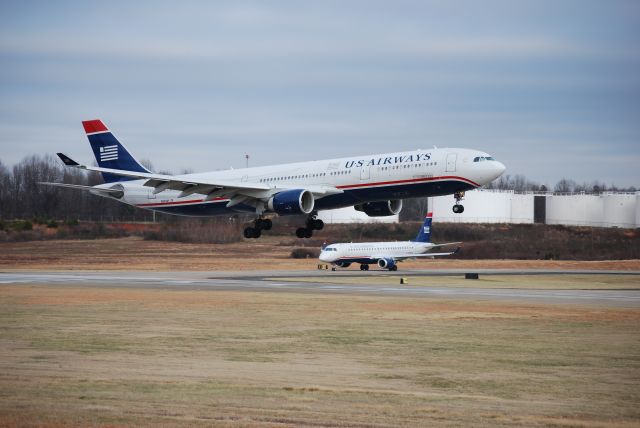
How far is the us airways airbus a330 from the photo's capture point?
59.0 meters

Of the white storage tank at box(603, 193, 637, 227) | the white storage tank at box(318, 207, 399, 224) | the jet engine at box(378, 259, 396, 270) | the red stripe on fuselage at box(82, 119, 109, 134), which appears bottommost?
the jet engine at box(378, 259, 396, 270)

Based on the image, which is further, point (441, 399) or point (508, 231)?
A: point (508, 231)

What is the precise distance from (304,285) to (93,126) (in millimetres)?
26905

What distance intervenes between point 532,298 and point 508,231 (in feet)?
263

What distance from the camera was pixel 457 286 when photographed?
62.9 m

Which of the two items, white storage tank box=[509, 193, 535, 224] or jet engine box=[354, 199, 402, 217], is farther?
white storage tank box=[509, 193, 535, 224]

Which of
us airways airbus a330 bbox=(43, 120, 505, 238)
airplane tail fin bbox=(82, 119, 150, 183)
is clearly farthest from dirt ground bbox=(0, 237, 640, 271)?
us airways airbus a330 bbox=(43, 120, 505, 238)

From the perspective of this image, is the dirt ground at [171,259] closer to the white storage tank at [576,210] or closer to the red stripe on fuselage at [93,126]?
the red stripe on fuselage at [93,126]

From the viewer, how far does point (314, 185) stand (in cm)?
6369

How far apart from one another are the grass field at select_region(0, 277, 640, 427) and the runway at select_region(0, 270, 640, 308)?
319 inches

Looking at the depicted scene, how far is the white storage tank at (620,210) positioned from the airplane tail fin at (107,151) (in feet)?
296

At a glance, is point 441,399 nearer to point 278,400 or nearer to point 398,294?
point 278,400

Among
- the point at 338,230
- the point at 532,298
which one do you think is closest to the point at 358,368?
the point at 532,298

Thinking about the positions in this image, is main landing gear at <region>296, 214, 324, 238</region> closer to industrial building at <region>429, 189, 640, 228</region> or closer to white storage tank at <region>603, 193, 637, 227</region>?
industrial building at <region>429, 189, 640, 228</region>
